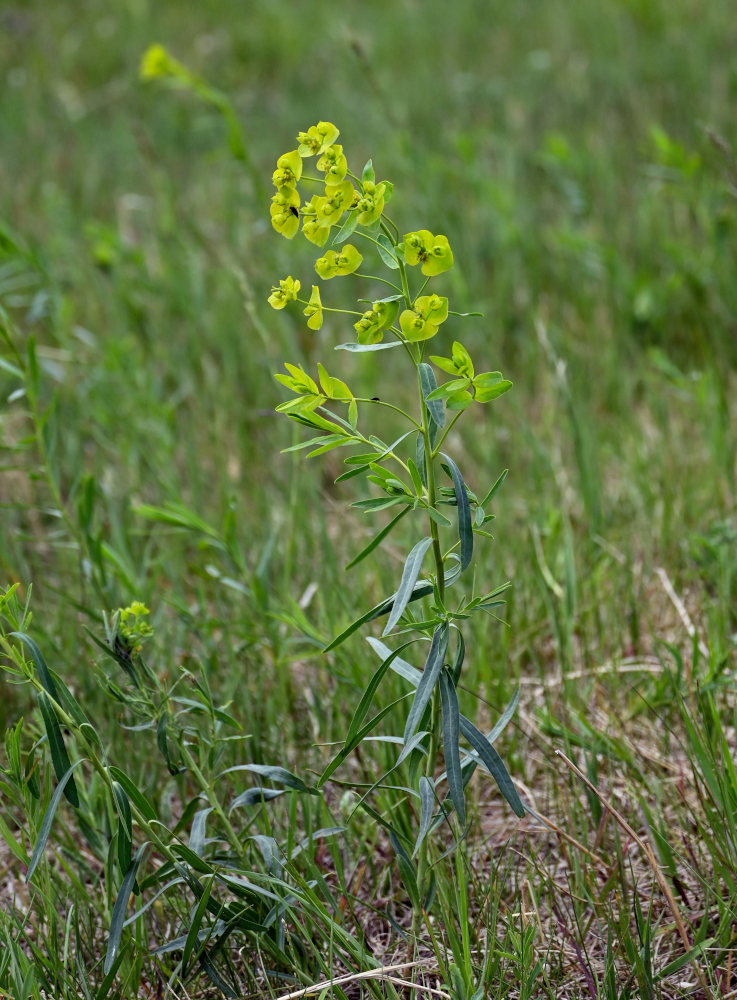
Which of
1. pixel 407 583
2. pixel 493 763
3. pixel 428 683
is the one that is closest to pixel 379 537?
pixel 407 583

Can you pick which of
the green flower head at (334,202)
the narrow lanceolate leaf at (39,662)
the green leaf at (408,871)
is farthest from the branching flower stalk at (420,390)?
the narrow lanceolate leaf at (39,662)

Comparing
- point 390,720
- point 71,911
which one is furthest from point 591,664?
point 71,911

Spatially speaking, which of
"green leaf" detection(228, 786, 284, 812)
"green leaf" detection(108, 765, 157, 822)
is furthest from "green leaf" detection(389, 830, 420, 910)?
"green leaf" detection(108, 765, 157, 822)

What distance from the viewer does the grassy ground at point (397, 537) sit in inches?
48.7

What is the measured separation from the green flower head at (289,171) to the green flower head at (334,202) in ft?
0.16

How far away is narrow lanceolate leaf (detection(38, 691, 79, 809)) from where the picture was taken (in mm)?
1055

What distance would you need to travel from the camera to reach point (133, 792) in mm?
1129

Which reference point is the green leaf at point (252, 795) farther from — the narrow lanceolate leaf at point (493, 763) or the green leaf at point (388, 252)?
the green leaf at point (388, 252)

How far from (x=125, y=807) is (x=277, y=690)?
686mm

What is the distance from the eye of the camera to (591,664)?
1.83m

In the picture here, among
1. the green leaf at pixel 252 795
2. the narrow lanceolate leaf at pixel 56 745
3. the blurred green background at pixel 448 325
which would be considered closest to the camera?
the narrow lanceolate leaf at pixel 56 745

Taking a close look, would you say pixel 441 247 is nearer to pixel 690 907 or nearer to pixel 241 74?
pixel 690 907

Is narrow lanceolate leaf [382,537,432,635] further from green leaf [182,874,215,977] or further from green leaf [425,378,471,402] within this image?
green leaf [182,874,215,977]

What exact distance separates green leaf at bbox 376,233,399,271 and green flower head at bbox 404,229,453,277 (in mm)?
21
